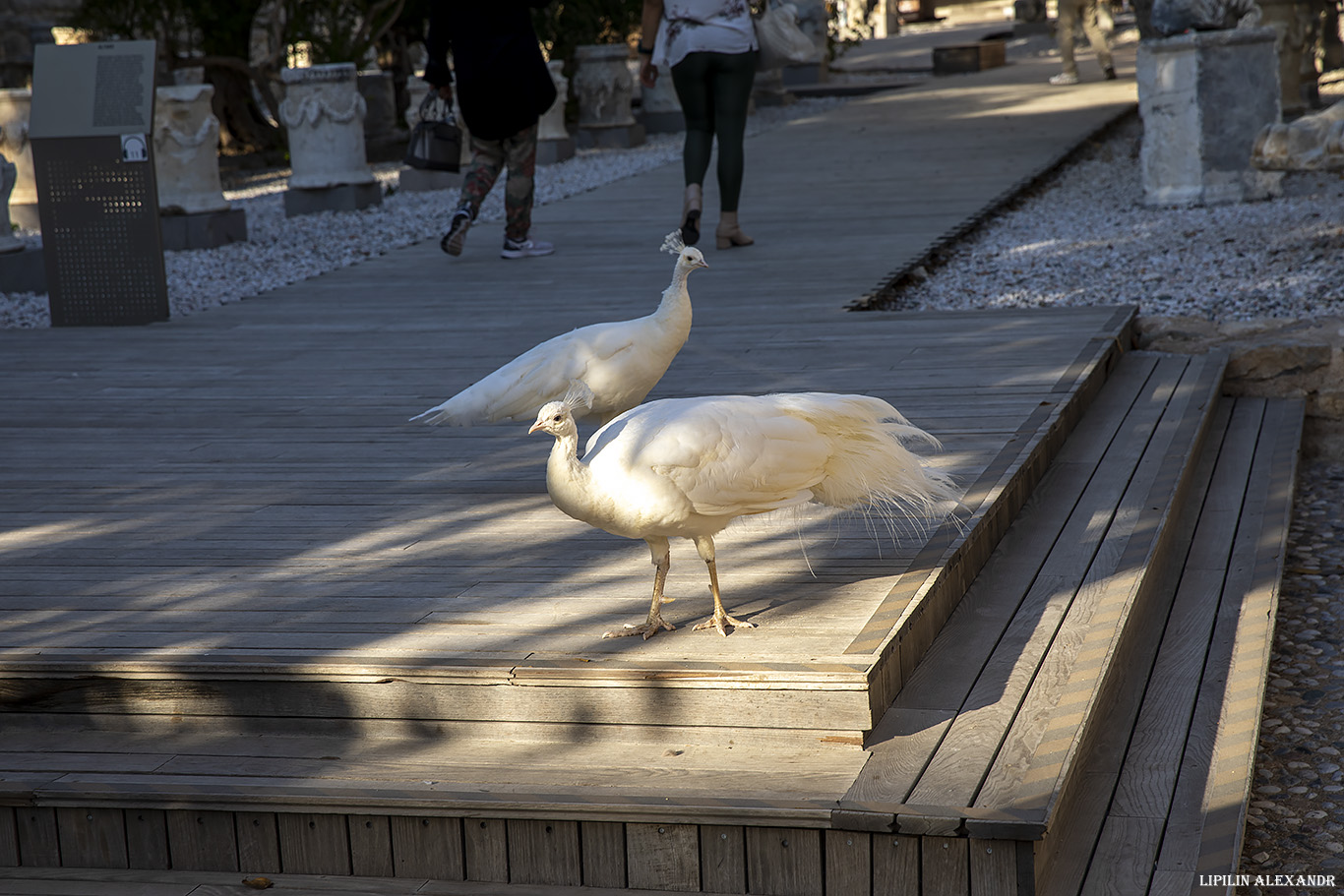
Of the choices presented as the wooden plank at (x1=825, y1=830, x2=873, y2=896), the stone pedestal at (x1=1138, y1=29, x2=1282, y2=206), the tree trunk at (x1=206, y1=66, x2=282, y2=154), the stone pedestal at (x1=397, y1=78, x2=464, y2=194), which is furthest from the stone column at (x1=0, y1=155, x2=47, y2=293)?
the tree trunk at (x1=206, y1=66, x2=282, y2=154)

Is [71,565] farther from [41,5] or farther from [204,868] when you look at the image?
[41,5]

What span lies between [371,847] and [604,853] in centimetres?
48

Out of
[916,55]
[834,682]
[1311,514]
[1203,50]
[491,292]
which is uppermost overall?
[916,55]

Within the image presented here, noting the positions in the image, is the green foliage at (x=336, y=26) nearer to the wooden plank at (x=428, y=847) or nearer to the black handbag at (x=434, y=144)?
the black handbag at (x=434, y=144)

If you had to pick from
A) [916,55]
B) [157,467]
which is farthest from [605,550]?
[916,55]

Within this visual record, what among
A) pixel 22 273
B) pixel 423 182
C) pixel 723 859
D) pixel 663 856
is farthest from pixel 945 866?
pixel 423 182

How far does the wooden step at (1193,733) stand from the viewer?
8.25 feet

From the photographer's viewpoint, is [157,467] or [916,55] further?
[916,55]

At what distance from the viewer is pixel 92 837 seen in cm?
272

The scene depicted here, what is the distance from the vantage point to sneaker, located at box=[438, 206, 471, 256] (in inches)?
311

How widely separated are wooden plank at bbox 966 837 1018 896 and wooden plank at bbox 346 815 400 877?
1120 mm

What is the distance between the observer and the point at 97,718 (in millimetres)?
2984

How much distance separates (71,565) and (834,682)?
215cm

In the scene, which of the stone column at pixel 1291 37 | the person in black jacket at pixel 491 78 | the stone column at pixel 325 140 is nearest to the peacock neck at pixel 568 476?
the person in black jacket at pixel 491 78
